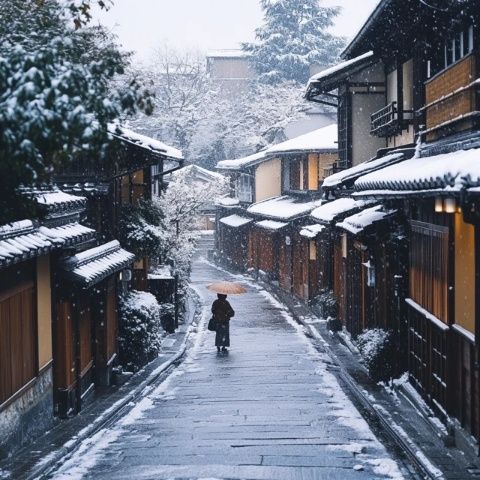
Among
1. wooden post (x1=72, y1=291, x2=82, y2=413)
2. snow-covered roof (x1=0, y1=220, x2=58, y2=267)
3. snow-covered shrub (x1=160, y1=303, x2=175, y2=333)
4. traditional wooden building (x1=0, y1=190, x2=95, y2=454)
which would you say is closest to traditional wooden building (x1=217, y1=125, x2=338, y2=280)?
snow-covered shrub (x1=160, y1=303, x2=175, y2=333)

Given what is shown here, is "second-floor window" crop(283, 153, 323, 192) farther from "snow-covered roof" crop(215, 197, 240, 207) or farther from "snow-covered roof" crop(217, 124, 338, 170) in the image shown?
"snow-covered roof" crop(215, 197, 240, 207)

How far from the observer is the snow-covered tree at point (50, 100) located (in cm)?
597

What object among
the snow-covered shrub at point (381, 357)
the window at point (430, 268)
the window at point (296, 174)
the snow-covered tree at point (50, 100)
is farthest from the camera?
the window at point (296, 174)

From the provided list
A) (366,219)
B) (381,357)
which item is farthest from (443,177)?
(366,219)

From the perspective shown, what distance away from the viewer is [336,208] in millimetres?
26312

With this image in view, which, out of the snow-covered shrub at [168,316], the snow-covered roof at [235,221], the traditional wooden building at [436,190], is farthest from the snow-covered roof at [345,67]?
the snow-covered roof at [235,221]

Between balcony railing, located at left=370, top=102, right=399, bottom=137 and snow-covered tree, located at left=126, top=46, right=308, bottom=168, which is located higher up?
snow-covered tree, located at left=126, top=46, right=308, bottom=168

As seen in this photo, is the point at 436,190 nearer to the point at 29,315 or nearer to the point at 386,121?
the point at 29,315

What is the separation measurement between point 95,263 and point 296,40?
58304 mm

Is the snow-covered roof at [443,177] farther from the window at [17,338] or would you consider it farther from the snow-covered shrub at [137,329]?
the snow-covered shrub at [137,329]

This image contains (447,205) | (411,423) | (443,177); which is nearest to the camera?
(443,177)

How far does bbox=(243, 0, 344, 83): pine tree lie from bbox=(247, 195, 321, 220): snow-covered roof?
80.0 feet

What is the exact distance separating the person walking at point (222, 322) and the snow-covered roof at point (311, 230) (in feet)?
38.9

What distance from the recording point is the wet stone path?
1054cm
